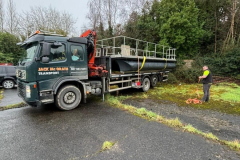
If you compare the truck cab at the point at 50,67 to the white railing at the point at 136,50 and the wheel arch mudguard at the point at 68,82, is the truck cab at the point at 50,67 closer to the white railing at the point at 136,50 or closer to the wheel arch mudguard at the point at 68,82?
the wheel arch mudguard at the point at 68,82

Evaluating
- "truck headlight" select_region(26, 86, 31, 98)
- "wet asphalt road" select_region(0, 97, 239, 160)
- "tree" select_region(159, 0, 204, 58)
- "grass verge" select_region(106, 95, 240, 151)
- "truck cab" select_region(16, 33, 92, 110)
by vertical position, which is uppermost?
"tree" select_region(159, 0, 204, 58)

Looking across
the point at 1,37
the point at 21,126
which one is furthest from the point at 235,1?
the point at 1,37

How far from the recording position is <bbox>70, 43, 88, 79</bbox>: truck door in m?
4.71

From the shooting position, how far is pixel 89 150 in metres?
2.50

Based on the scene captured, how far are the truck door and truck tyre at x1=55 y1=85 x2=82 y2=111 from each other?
53 centimetres

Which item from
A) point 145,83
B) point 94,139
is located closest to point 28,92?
point 94,139

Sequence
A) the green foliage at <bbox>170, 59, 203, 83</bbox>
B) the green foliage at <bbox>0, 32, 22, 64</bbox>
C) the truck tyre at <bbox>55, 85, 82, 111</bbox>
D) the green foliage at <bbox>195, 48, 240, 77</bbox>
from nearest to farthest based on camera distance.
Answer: the truck tyre at <bbox>55, 85, 82, 111</bbox> < the green foliage at <bbox>170, 59, 203, 83</bbox> < the green foliage at <bbox>195, 48, 240, 77</bbox> < the green foliage at <bbox>0, 32, 22, 64</bbox>

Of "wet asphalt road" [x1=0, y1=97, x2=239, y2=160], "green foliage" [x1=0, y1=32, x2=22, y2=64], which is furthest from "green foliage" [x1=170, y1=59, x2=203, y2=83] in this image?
"green foliage" [x1=0, y1=32, x2=22, y2=64]

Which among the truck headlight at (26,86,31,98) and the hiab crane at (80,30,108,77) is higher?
the hiab crane at (80,30,108,77)

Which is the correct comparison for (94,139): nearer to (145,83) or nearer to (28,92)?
(28,92)

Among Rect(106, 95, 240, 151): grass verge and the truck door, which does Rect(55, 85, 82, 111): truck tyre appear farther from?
Rect(106, 95, 240, 151): grass verge

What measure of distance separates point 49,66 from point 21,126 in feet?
6.07

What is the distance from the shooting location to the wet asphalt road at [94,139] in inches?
93.6

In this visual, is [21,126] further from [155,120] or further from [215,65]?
[215,65]
